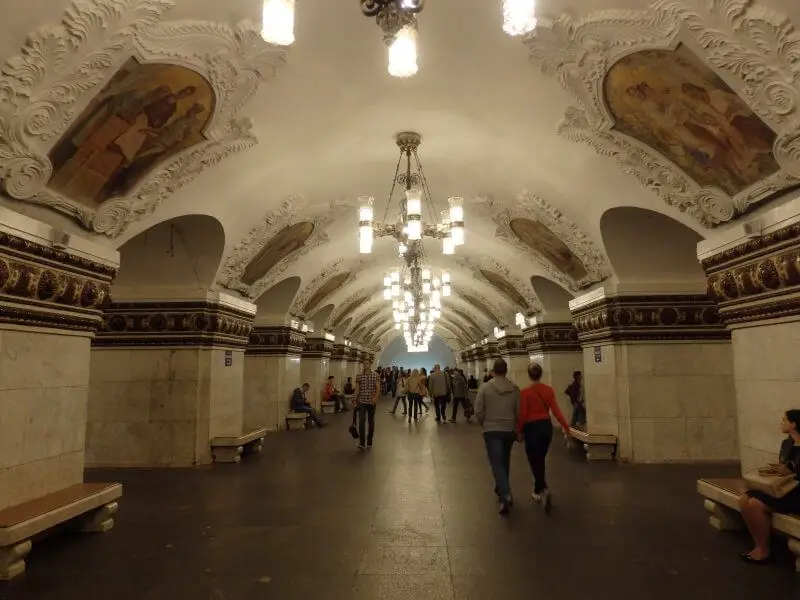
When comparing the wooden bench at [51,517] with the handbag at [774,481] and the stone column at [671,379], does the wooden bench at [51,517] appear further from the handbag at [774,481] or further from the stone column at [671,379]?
the stone column at [671,379]

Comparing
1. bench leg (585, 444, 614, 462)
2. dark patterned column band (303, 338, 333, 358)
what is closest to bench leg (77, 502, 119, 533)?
bench leg (585, 444, 614, 462)

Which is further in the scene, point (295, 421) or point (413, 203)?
point (295, 421)

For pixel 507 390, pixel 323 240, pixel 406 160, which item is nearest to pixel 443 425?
pixel 323 240

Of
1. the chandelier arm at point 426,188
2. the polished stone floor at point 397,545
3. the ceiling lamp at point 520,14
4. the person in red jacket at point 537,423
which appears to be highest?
the chandelier arm at point 426,188

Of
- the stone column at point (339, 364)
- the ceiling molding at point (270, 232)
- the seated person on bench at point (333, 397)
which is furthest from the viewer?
the stone column at point (339, 364)

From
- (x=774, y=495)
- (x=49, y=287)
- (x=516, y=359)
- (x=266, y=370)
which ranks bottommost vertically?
(x=774, y=495)

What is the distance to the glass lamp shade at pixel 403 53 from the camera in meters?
2.71

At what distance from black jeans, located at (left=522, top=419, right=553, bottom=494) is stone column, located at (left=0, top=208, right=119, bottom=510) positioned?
4.17 meters

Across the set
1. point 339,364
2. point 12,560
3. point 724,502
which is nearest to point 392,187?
point 724,502

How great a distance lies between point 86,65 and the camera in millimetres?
4191

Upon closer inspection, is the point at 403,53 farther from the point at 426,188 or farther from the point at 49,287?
the point at 426,188

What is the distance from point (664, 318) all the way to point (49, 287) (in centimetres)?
760

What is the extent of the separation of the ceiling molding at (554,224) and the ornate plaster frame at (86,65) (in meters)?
4.52

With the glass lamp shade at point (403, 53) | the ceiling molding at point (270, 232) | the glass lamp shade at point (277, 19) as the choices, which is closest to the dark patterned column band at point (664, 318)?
the ceiling molding at point (270, 232)
